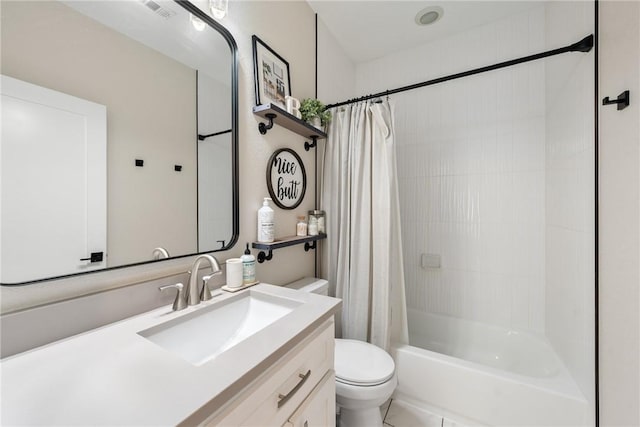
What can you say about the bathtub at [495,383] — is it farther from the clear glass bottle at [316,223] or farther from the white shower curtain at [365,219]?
the clear glass bottle at [316,223]

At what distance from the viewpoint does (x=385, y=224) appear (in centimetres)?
154

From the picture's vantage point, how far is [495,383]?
130cm

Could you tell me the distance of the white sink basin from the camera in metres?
0.79

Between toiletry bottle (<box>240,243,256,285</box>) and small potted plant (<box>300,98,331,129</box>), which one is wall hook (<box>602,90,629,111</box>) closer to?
small potted plant (<box>300,98,331,129</box>)

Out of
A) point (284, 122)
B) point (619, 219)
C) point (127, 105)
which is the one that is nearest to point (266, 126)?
point (284, 122)

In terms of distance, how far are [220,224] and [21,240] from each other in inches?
23.1

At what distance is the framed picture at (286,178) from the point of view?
1.42 metres

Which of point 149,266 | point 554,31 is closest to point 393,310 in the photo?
point 149,266

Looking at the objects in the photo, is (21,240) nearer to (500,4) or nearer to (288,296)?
(288,296)

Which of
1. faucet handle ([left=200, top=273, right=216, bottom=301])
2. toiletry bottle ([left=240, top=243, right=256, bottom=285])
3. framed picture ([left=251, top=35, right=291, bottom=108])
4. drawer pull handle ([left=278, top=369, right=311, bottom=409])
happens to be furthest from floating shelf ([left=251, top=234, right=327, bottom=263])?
framed picture ([left=251, top=35, right=291, bottom=108])

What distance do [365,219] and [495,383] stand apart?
1084 mm

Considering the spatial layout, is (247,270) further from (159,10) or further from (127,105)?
(159,10)

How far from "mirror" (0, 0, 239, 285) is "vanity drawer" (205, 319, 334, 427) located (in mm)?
579

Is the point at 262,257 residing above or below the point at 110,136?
below
